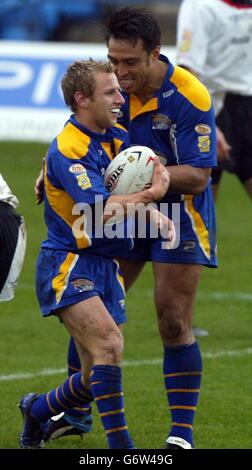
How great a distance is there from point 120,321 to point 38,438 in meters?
0.93

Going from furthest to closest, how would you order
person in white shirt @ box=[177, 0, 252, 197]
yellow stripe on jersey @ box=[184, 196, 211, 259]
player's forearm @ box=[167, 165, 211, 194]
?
1. person in white shirt @ box=[177, 0, 252, 197]
2. yellow stripe on jersey @ box=[184, 196, 211, 259]
3. player's forearm @ box=[167, 165, 211, 194]

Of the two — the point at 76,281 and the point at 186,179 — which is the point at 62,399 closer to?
the point at 76,281

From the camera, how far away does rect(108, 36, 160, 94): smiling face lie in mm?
6445

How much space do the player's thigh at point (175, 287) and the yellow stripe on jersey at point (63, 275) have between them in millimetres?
655

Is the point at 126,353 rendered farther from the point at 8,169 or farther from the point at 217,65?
the point at 8,169

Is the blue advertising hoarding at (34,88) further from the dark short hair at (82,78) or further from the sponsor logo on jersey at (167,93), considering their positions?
the dark short hair at (82,78)

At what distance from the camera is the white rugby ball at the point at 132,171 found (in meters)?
6.12

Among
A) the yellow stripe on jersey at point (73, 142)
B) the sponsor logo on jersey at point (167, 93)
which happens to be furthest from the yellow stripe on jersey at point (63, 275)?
the sponsor logo on jersey at point (167, 93)

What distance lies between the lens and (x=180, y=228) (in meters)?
6.76

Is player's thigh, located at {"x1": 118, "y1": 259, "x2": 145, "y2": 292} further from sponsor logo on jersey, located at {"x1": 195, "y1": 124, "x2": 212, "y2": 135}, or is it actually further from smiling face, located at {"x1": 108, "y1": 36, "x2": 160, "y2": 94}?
smiling face, located at {"x1": 108, "y1": 36, "x2": 160, "y2": 94}

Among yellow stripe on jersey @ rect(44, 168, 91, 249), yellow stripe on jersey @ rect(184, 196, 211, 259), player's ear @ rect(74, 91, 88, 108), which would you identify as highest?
player's ear @ rect(74, 91, 88, 108)

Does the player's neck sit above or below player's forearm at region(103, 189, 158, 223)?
above

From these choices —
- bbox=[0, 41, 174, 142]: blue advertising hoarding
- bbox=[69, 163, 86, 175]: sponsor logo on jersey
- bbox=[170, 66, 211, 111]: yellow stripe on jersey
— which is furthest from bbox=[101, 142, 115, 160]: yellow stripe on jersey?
bbox=[0, 41, 174, 142]: blue advertising hoarding

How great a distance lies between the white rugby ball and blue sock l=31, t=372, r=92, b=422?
3.43ft
